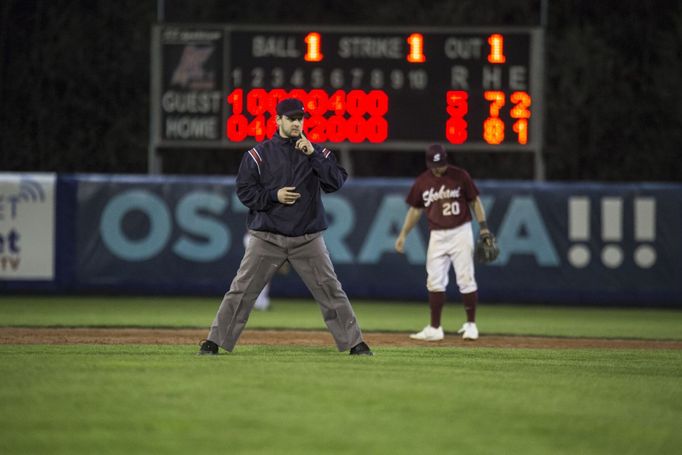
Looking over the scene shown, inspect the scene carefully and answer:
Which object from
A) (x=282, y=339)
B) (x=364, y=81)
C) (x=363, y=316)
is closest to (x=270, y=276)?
(x=282, y=339)

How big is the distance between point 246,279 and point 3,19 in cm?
2274

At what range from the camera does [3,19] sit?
29000 mm

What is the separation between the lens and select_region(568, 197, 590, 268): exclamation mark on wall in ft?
54.3

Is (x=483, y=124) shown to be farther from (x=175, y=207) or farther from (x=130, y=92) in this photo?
(x=130, y=92)

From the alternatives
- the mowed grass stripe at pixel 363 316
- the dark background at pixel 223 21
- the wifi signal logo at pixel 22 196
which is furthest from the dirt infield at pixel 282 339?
the dark background at pixel 223 21

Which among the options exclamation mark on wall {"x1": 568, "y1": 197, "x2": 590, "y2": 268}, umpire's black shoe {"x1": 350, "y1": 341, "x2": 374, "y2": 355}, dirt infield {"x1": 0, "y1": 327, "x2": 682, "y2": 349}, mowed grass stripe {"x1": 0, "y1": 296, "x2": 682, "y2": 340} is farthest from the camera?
exclamation mark on wall {"x1": 568, "y1": 197, "x2": 590, "y2": 268}

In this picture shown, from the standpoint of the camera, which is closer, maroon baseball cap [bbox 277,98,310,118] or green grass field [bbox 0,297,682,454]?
green grass field [bbox 0,297,682,454]

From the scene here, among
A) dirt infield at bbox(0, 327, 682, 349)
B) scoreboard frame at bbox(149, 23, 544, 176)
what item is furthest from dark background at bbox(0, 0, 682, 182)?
dirt infield at bbox(0, 327, 682, 349)

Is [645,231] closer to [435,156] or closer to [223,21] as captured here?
[435,156]

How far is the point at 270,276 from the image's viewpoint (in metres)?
8.19

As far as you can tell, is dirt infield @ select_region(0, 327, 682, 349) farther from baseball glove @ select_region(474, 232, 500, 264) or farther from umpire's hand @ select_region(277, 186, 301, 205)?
umpire's hand @ select_region(277, 186, 301, 205)

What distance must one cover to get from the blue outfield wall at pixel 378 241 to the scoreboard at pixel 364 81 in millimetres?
1277

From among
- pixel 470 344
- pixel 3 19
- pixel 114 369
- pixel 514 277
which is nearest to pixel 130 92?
pixel 3 19

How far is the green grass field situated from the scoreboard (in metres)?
6.38
